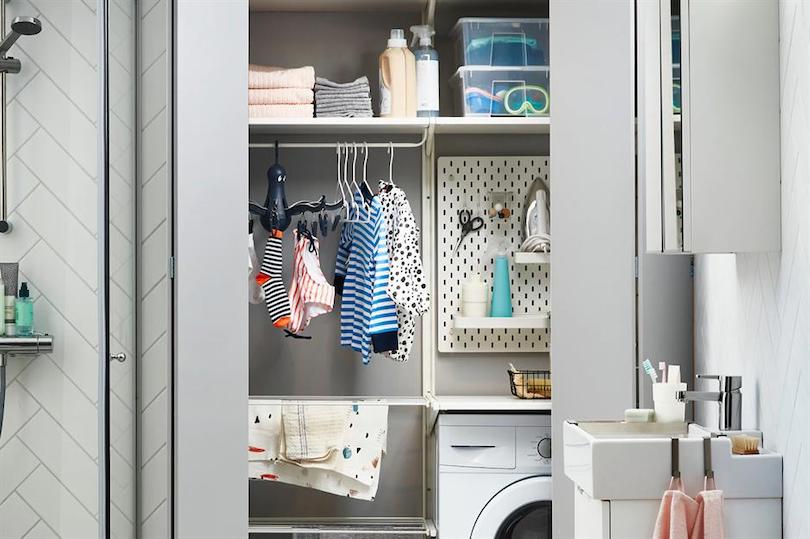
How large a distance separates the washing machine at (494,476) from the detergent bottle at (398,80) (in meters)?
1.13

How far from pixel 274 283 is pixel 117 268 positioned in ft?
4.21

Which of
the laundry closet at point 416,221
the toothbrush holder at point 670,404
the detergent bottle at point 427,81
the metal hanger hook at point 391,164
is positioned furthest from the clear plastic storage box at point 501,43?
the toothbrush holder at point 670,404

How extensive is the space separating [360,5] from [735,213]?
7.67ft

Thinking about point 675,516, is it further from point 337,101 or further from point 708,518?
point 337,101

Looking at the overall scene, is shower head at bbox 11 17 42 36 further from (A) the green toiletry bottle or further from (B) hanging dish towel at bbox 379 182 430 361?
(B) hanging dish towel at bbox 379 182 430 361

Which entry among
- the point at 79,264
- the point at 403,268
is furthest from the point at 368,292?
the point at 79,264

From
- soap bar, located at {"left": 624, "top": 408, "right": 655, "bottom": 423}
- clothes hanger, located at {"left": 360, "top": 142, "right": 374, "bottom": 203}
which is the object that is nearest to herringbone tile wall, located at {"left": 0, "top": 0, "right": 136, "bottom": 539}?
soap bar, located at {"left": 624, "top": 408, "right": 655, "bottom": 423}

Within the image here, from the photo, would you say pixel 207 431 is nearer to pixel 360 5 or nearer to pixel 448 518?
pixel 448 518

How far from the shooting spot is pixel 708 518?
149 cm

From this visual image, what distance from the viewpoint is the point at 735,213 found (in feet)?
5.33

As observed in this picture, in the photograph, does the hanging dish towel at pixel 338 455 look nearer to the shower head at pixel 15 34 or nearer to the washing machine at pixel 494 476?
the washing machine at pixel 494 476

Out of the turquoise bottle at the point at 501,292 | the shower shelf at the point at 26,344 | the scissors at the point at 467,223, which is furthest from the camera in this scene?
the scissors at the point at 467,223

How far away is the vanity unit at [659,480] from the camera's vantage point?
153 centimetres

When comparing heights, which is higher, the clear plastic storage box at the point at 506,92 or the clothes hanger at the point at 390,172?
the clear plastic storage box at the point at 506,92
